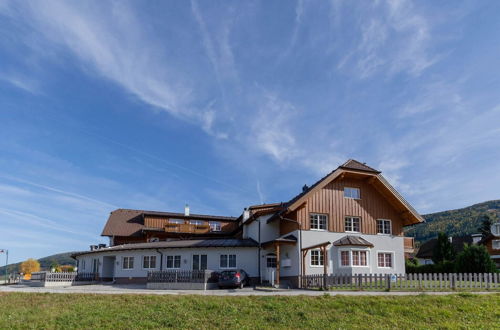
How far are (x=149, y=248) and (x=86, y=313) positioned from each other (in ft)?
49.7

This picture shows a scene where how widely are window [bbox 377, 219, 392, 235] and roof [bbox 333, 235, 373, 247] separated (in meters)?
2.68

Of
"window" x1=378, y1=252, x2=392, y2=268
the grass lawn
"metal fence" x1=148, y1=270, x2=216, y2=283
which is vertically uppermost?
"window" x1=378, y1=252, x2=392, y2=268

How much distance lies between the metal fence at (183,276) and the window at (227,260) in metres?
4.27

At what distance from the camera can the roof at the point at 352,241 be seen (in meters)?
27.8

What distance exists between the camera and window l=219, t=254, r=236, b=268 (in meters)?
30.9

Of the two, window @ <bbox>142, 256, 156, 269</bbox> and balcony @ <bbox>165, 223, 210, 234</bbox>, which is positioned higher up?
balcony @ <bbox>165, 223, 210, 234</bbox>

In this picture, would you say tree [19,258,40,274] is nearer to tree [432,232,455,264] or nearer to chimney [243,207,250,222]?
chimney [243,207,250,222]

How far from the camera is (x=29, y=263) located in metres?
104

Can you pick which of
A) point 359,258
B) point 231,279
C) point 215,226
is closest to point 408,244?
point 359,258

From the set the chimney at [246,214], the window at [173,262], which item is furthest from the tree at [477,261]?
the window at [173,262]

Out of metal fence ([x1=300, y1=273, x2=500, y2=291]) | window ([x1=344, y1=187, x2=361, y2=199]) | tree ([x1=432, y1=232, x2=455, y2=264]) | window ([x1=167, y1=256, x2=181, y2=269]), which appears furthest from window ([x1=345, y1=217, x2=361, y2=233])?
tree ([x1=432, y1=232, x2=455, y2=264])

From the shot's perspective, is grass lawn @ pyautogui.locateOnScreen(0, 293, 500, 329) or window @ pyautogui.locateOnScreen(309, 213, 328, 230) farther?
window @ pyautogui.locateOnScreen(309, 213, 328, 230)

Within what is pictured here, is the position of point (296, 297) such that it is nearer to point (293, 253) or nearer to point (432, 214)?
point (293, 253)

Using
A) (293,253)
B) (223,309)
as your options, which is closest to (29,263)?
(293,253)
